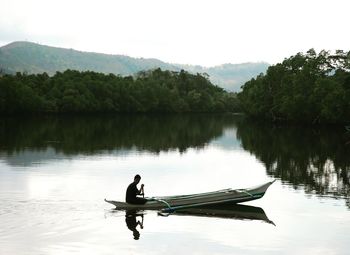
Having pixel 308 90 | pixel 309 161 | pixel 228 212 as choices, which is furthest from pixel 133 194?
pixel 308 90

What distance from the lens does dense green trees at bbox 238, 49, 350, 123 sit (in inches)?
3529

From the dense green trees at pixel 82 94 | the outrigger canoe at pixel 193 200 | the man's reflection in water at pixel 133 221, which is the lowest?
the man's reflection in water at pixel 133 221

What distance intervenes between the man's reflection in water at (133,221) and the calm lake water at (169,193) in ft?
0.25

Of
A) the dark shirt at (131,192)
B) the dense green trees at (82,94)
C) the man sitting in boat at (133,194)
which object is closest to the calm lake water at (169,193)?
the man sitting in boat at (133,194)

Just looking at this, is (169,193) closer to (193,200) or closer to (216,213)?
(193,200)

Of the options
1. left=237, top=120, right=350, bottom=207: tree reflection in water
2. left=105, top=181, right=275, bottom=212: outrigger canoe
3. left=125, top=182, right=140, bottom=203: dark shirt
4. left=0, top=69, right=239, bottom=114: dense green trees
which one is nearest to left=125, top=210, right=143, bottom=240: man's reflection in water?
left=105, top=181, right=275, bottom=212: outrigger canoe

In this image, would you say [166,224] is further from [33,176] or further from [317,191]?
[33,176]

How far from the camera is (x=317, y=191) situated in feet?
114

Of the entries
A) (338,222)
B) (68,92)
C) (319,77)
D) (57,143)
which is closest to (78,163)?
(57,143)

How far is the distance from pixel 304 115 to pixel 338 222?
81.2 meters

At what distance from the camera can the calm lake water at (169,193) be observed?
21.7 metres

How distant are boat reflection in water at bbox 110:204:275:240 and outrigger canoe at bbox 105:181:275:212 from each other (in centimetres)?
25

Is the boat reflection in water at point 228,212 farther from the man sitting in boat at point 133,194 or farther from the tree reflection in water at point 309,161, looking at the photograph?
the tree reflection in water at point 309,161

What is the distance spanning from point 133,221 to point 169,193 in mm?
8864
